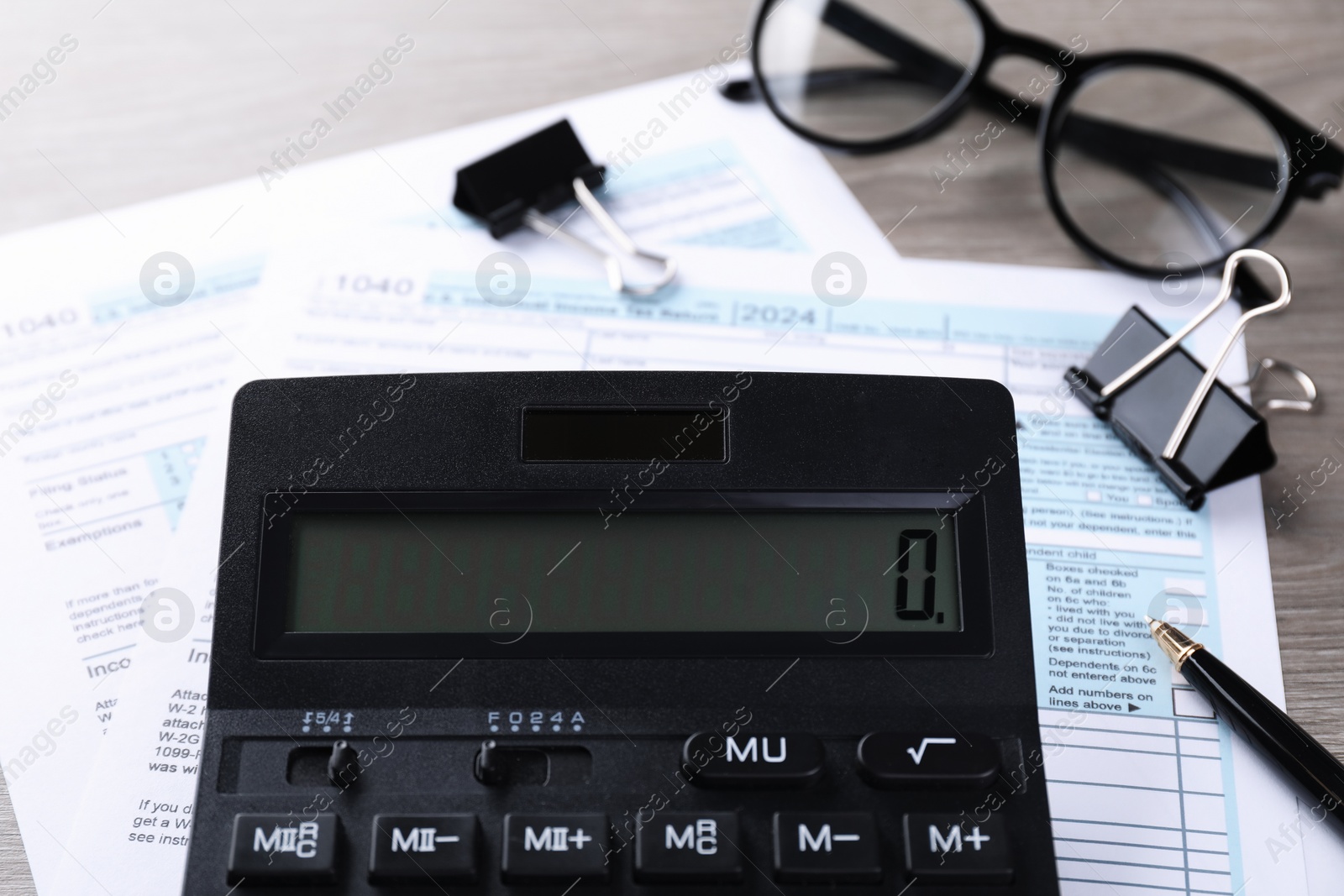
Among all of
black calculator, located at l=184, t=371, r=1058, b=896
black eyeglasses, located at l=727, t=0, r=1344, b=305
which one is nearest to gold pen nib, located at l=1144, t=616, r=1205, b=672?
black calculator, located at l=184, t=371, r=1058, b=896

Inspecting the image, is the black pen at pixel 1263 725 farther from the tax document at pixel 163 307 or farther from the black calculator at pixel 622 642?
the tax document at pixel 163 307

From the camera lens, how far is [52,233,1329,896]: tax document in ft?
1.72

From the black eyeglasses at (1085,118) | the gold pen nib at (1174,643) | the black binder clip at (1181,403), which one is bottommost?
the gold pen nib at (1174,643)

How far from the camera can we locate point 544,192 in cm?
71

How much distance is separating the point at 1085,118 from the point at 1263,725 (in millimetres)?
425

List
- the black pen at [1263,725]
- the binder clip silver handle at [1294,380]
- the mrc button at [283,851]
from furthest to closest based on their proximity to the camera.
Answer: the binder clip silver handle at [1294,380] → the black pen at [1263,725] → the mrc button at [283,851]

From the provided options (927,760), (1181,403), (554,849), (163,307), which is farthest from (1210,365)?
(163,307)

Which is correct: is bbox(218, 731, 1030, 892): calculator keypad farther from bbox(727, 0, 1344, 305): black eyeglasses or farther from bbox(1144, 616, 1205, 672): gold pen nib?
bbox(727, 0, 1344, 305): black eyeglasses

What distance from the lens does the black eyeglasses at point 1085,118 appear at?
2.32 feet

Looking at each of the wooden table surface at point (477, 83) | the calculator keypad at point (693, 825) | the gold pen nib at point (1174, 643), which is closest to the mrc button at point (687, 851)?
the calculator keypad at point (693, 825)

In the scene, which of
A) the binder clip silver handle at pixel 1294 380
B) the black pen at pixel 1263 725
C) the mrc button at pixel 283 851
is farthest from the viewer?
the binder clip silver handle at pixel 1294 380

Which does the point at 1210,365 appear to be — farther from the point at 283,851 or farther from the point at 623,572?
the point at 283,851

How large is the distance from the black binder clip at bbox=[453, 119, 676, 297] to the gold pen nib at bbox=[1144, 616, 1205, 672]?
1.15 ft

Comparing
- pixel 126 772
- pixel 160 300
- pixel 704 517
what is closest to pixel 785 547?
pixel 704 517
